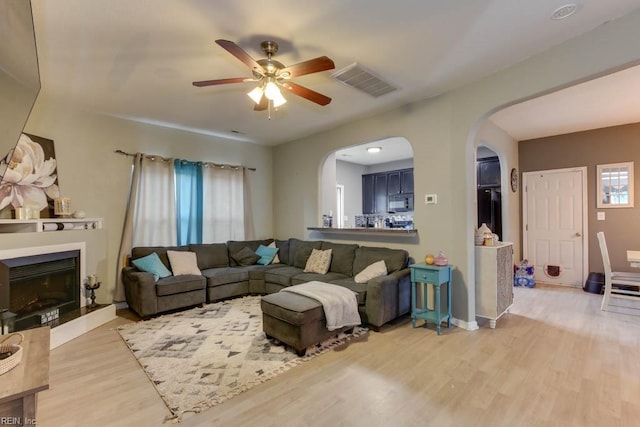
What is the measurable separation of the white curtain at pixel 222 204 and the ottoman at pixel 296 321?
264cm

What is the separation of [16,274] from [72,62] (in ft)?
6.97

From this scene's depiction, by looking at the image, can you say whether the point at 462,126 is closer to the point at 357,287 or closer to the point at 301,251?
the point at 357,287

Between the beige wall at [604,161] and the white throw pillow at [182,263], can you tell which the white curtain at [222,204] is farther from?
the beige wall at [604,161]

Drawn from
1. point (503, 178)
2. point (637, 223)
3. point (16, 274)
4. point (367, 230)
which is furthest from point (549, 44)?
point (16, 274)

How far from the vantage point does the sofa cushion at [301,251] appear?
15.8 feet

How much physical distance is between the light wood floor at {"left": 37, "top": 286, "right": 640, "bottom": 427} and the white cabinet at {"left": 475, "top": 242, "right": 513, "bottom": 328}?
0.22 m

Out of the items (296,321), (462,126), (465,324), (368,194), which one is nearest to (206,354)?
(296,321)

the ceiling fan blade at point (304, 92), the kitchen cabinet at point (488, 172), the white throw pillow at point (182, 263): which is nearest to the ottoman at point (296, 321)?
the white throw pillow at point (182, 263)

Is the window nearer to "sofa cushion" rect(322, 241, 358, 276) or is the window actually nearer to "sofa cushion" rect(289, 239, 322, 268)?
"sofa cushion" rect(322, 241, 358, 276)

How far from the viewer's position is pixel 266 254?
204 inches

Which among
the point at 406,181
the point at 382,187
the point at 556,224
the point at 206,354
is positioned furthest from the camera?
the point at 382,187

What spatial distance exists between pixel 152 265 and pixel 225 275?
0.97 metres

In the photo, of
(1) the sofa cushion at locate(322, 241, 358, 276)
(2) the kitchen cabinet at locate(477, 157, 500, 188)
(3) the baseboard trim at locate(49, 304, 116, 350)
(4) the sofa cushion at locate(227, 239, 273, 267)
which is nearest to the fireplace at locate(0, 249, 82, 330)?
(3) the baseboard trim at locate(49, 304, 116, 350)

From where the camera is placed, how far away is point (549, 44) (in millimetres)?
2516
